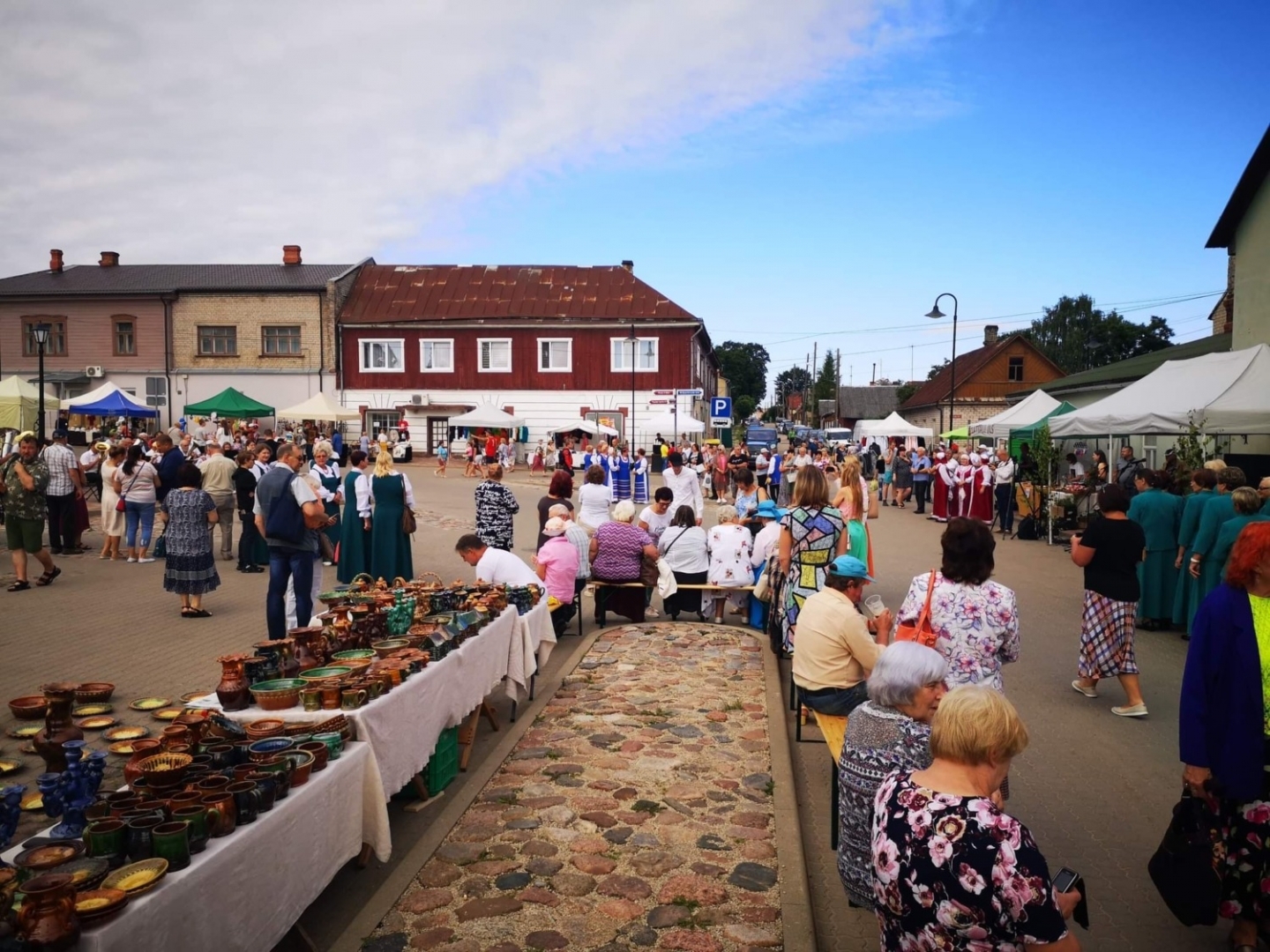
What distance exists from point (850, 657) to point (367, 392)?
39898mm

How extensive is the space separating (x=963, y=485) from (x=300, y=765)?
2030 cm

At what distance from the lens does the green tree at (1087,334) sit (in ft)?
254

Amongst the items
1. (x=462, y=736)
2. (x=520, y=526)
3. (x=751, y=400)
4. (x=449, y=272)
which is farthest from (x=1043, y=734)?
(x=751, y=400)

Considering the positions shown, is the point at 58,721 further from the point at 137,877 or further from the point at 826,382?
the point at 826,382

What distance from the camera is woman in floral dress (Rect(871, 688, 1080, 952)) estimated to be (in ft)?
8.07

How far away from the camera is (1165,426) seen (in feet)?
44.0

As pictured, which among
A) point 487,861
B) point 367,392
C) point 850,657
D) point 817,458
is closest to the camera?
point 487,861

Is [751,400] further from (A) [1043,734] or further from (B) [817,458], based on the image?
(A) [1043,734]

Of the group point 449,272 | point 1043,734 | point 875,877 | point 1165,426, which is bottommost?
point 1043,734

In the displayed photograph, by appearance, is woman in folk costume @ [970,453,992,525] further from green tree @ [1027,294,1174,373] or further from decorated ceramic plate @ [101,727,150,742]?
green tree @ [1027,294,1174,373]

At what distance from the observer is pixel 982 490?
71.2ft

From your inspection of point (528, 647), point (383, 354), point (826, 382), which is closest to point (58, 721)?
point (528, 647)

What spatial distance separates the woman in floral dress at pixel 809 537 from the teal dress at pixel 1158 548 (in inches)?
195

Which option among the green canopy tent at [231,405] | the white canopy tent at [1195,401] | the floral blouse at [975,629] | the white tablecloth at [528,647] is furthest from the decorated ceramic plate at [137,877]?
the green canopy tent at [231,405]
